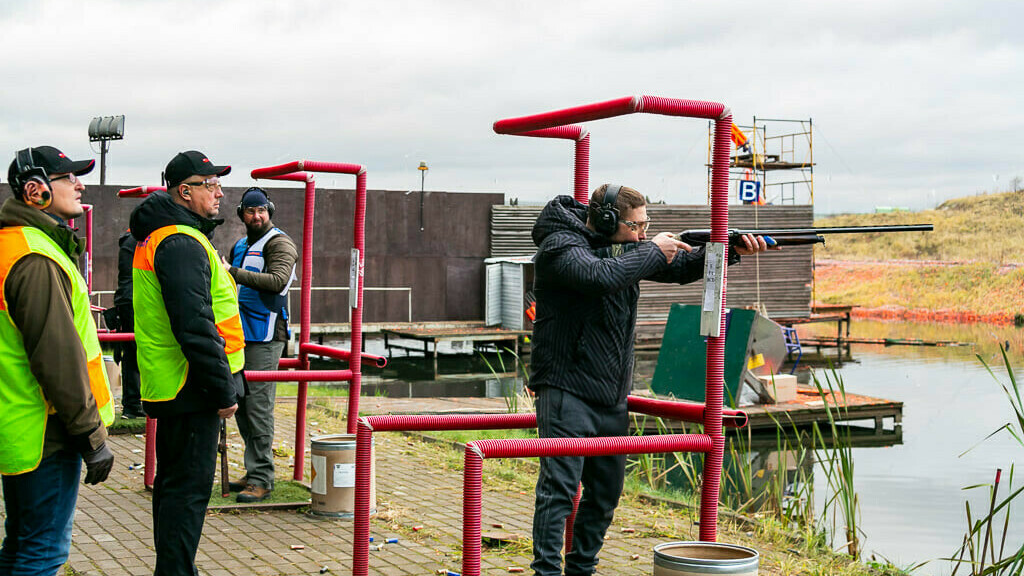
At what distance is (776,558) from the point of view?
6.21 m

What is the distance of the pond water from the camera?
10.4 m

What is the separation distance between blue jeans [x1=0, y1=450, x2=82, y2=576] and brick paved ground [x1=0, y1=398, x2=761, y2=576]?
1.78 m

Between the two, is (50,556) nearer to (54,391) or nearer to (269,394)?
(54,391)

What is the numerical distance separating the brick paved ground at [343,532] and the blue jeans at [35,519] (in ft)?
5.85

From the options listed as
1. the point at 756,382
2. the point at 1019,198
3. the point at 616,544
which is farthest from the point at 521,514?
the point at 1019,198

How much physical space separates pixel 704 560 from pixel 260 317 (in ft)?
13.1

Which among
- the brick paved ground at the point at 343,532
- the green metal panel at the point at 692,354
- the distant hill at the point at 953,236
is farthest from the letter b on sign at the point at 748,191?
the distant hill at the point at 953,236

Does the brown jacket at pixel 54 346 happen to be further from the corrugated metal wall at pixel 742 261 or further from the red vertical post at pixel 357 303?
the corrugated metal wall at pixel 742 261

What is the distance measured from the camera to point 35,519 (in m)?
3.61

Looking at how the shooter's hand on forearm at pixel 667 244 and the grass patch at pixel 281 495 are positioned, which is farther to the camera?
the grass patch at pixel 281 495

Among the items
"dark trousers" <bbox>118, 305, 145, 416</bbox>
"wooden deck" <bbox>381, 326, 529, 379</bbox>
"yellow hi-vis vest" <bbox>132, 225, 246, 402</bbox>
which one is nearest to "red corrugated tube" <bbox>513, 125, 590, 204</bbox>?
"yellow hi-vis vest" <bbox>132, 225, 246, 402</bbox>

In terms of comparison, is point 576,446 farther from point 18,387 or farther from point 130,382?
point 130,382

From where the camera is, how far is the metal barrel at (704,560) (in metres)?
3.68

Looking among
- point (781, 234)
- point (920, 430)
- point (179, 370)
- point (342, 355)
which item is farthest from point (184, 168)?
point (920, 430)
